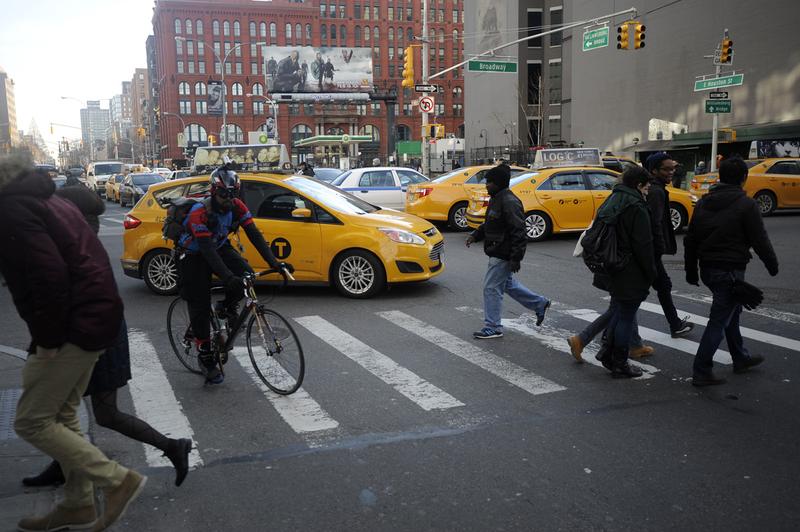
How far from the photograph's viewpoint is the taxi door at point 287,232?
967 cm

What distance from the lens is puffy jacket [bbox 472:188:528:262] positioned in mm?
7203

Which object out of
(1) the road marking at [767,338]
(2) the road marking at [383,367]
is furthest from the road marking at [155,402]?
(1) the road marking at [767,338]

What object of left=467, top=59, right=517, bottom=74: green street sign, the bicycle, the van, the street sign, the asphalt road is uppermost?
left=467, top=59, right=517, bottom=74: green street sign

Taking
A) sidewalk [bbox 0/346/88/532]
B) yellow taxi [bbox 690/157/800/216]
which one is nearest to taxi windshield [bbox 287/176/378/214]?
sidewalk [bbox 0/346/88/532]

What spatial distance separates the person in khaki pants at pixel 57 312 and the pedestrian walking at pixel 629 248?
403cm

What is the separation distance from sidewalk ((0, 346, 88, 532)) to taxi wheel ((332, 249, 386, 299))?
15.0 feet

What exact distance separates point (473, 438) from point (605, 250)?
6.75ft

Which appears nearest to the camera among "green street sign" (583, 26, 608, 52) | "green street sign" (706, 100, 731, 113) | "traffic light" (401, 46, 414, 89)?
"green street sign" (583, 26, 608, 52)

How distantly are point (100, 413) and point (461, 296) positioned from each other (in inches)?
253

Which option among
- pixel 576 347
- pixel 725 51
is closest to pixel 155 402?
pixel 576 347

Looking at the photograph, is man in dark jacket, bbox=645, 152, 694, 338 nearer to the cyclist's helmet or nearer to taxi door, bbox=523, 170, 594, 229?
the cyclist's helmet

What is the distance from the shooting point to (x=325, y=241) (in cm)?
962

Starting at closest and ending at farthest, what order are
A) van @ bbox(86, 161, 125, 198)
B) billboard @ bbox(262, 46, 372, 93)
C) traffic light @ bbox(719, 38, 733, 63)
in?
traffic light @ bbox(719, 38, 733, 63)
van @ bbox(86, 161, 125, 198)
billboard @ bbox(262, 46, 372, 93)

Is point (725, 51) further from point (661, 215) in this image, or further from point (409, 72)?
point (661, 215)
